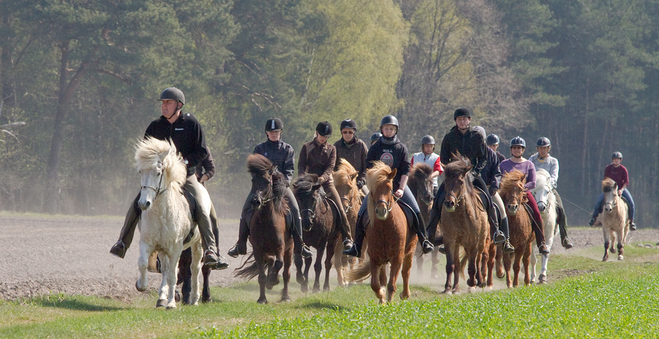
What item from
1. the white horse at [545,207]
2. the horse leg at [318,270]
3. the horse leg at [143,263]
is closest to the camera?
the horse leg at [143,263]

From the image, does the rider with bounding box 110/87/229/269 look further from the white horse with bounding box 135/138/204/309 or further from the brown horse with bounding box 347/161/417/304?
the brown horse with bounding box 347/161/417/304

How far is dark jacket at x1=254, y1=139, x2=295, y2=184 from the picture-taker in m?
13.7

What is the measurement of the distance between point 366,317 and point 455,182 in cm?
442

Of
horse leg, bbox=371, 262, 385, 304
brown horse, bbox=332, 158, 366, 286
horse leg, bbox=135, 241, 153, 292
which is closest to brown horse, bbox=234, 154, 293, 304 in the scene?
horse leg, bbox=371, 262, 385, 304

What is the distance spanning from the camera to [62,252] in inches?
752

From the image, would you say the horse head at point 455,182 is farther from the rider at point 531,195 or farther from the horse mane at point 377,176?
the rider at point 531,195

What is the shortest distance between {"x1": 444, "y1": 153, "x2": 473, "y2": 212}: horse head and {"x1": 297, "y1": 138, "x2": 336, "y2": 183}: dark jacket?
2592mm

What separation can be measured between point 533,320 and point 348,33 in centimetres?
3745

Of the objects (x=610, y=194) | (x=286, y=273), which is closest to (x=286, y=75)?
(x=610, y=194)

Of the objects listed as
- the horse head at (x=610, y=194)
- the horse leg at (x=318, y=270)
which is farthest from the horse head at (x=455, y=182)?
the horse head at (x=610, y=194)

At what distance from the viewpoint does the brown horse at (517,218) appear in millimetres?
15391

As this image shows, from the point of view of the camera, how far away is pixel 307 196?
14.3 m

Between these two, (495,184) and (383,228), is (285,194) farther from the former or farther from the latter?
(495,184)

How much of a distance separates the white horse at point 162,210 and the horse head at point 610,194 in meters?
15.8
